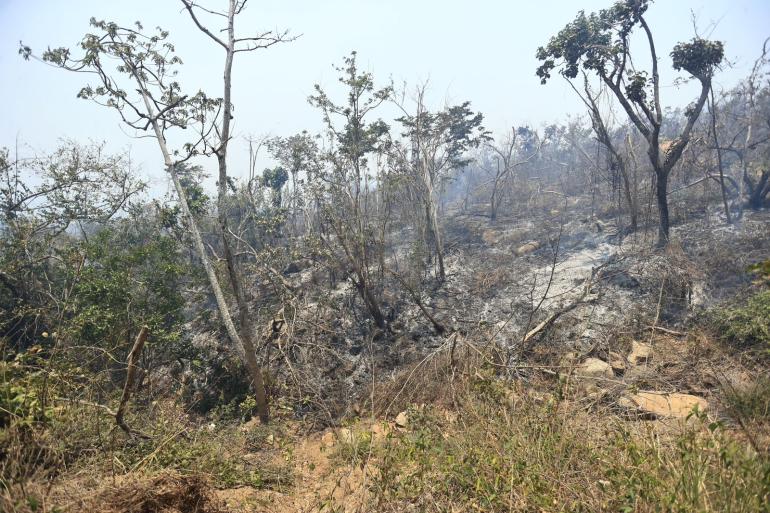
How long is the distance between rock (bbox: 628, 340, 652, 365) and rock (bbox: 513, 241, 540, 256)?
7.74m

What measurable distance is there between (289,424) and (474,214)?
68.6 feet

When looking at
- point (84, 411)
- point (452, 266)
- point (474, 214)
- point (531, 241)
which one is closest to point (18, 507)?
point (84, 411)

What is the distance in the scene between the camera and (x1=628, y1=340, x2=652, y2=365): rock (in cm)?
693

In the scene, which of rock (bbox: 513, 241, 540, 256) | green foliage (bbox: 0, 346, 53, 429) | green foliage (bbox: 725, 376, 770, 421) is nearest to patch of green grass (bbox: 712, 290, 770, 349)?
green foliage (bbox: 725, 376, 770, 421)

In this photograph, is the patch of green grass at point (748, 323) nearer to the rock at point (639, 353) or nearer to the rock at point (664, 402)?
the rock at point (639, 353)

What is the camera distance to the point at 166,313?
921cm

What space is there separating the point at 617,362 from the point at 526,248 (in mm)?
8731

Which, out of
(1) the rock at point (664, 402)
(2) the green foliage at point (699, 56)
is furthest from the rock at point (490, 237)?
(1) the rock at point (664, 402)

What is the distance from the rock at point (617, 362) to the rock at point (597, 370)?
0.62 feet

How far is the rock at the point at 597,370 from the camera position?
252 inches

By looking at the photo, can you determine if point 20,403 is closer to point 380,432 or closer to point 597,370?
point 380,432

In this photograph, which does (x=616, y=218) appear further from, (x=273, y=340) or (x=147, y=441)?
(x=147, y=441)

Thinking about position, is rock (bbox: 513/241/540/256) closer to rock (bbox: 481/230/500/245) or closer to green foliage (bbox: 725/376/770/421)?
rock (bbox: 481/230/500/245)

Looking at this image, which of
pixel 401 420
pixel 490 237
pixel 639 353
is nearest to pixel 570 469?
pixel 401 420
